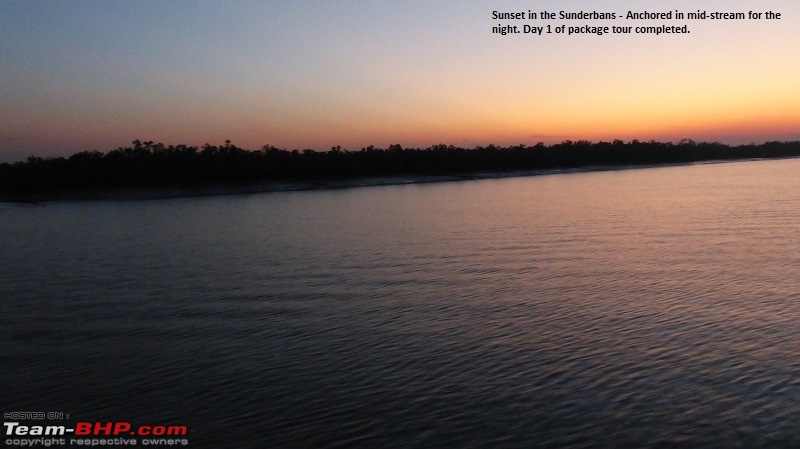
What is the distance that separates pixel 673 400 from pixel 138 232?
1025 inches

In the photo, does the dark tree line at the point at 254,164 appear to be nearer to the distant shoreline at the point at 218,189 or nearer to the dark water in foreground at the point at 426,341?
the distant shoreline at the point at 218,189

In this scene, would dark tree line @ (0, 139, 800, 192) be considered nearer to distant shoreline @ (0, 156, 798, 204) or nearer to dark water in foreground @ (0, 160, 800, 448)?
distant shoreline @ (0, 156, 798, 204)

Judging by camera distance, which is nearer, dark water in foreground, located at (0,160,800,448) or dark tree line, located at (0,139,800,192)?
dark water in foreground, located at (0,160,800,448)

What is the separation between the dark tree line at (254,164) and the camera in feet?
232

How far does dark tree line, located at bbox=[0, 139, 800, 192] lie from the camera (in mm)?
70562

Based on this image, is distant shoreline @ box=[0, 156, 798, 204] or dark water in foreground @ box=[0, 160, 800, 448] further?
distant shoreline @ box=[0, 156, 798, 204]

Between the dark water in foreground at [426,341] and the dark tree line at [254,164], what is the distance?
52262 mm

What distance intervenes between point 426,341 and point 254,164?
76.6 meters

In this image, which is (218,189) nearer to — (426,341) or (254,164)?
(254,164)

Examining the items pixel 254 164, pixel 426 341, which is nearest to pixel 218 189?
pixel 254 164

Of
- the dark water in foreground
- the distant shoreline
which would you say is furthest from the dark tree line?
the dark water in foreground

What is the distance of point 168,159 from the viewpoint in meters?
81.6

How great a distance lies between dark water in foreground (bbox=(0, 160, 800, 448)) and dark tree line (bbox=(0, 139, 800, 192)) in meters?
52.3

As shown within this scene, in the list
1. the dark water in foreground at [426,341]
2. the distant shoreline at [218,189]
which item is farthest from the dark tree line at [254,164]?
the dark water in foreground at [426,341]
